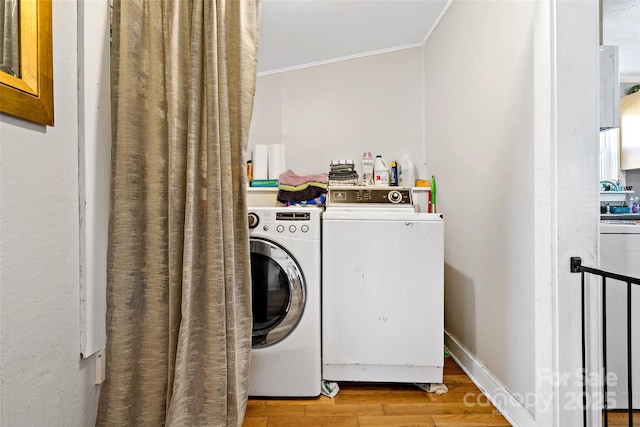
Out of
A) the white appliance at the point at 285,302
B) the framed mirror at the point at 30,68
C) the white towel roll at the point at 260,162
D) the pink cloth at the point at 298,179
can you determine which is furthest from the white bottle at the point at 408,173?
the framed mirror at the point at 30,68

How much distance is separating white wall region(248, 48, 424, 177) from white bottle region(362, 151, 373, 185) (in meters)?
0.12

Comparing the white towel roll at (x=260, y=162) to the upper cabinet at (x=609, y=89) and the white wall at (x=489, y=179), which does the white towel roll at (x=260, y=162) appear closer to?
the white wall at (x=489, y=179)

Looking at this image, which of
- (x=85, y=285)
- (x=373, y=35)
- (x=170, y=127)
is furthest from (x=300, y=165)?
(x=85, y=285)

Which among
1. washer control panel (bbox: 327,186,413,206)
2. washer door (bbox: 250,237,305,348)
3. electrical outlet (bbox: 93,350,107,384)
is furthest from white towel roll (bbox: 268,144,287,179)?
electrical outlet (bbox: 93,350,107,384)

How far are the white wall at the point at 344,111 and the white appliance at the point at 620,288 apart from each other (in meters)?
1.47

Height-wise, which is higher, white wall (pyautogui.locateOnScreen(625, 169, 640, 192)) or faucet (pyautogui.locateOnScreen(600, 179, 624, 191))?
white wall (pyautogui.locateOnScreen(625, 169, 640, 192))

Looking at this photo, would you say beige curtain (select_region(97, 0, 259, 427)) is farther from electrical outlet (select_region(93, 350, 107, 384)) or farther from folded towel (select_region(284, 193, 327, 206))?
folded towel (select_region(284, 193, 327, 206))

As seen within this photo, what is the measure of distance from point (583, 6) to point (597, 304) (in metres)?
1.01

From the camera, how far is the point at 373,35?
2439 millimetres

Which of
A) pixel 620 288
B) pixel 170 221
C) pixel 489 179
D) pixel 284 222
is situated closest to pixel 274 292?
pixel 284 222

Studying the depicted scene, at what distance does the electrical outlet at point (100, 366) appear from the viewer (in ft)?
3.92

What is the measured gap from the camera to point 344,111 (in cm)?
271

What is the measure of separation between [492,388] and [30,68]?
6.72 ft

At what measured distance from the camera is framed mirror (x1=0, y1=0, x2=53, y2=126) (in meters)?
0.83
